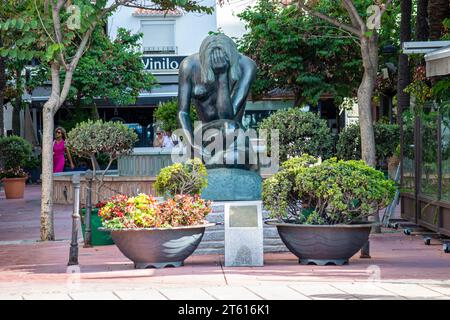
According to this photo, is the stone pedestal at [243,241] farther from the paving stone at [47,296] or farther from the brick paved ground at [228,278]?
the paving stone at [47,296]

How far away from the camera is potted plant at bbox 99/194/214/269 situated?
37.3ft

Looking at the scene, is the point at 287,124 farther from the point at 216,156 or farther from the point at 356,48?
the point at 356,48

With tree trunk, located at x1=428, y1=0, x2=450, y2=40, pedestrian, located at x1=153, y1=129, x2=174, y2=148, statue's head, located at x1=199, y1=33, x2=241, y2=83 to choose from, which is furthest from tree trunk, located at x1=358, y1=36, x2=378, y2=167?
pedestrian, located at x1=153, y1=129, x2=174, y2=148

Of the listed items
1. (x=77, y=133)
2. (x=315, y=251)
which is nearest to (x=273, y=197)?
(x=315, y=251)

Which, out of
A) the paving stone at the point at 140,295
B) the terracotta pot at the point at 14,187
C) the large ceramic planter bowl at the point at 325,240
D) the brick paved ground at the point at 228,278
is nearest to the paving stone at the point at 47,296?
the brick paved ground at the point at 228,278

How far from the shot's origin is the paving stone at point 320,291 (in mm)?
9234

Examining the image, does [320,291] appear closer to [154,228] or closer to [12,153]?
[154,228]

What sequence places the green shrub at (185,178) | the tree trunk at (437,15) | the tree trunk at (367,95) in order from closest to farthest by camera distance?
the green shrub at (185,178) < the tree trunk at (367,95) < the tree trunk at (437,15)

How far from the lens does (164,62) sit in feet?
139

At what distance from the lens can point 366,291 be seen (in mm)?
9609

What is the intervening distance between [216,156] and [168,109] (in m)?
13.1

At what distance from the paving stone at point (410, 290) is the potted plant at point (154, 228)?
2.44 metres

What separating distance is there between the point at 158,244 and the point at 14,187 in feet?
59.2

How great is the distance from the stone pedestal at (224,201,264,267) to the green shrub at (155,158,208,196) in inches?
57.7
